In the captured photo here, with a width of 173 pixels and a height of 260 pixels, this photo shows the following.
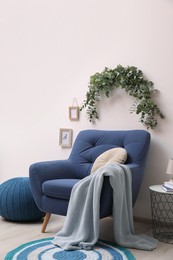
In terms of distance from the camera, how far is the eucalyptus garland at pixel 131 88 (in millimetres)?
3654

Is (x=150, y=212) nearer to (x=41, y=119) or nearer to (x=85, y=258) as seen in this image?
(x=85, y=258)

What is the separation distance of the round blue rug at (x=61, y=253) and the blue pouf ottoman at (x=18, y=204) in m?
0.62

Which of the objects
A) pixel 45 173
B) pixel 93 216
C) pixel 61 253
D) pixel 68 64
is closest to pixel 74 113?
pixel 68 64

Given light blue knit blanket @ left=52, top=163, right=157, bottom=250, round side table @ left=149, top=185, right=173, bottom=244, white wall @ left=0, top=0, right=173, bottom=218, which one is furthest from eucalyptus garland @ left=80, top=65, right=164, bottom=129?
light blue knit blanket @ left=52, top=163, right=157, bottom=250

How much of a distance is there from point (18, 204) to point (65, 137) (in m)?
0.98

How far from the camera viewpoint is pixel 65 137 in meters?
4.23

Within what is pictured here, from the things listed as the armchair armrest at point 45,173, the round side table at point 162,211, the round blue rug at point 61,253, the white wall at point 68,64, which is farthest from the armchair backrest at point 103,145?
the round blue rug at point 61,253

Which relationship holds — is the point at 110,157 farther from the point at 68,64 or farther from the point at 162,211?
the point at 68,64

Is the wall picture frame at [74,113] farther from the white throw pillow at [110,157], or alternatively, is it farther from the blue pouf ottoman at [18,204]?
the blue pouf ottoman at [18,204]

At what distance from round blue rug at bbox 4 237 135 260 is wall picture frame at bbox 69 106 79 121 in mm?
1555

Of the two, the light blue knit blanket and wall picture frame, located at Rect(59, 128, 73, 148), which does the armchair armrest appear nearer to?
the light blue knit blanket

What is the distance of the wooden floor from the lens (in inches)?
111

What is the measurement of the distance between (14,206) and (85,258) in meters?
1.11

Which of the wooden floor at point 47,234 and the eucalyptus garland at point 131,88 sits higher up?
the eucalyptus garland at point 131,88
